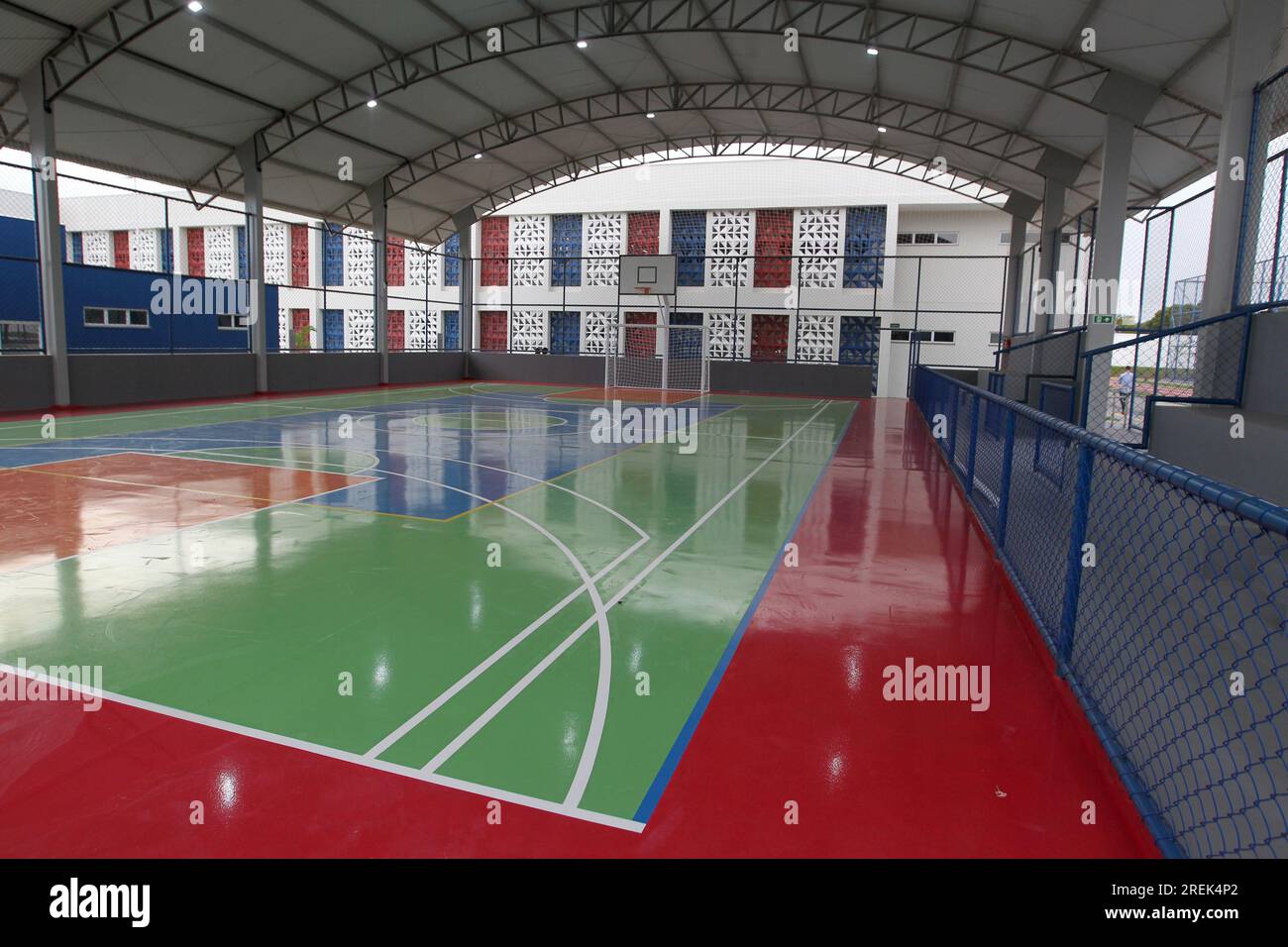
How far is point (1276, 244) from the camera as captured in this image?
10.2 m

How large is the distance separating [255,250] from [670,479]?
18899mm

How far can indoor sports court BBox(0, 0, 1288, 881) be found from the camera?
3.66 meters

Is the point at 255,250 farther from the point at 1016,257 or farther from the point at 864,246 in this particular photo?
the point at 1016,257

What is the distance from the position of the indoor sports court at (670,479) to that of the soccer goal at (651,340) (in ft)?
1.24

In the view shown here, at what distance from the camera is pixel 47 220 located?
18125 mm

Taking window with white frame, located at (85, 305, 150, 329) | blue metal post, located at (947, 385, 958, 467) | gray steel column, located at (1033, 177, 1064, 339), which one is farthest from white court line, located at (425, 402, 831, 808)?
window with white frame, located at (85, 305, 150, 329)

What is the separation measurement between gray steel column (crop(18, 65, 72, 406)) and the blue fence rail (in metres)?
20.1

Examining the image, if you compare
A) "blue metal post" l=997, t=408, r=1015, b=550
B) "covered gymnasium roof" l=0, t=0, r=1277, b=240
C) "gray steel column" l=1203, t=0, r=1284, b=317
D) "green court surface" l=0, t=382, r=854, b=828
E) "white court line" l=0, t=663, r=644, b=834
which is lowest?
"white court line" l=0, t=663, r=644, b=834

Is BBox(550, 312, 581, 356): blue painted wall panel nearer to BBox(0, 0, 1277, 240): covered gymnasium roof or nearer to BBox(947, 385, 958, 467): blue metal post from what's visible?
BBox(0, 0, 1277, 240): covered gymnasium roof

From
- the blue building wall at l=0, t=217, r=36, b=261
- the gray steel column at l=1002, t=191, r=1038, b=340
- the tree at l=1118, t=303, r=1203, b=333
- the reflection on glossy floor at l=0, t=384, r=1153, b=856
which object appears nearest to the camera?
the reflection on glossy floor at l=0, t=384, r=1153, b=856

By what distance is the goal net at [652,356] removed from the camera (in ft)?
113

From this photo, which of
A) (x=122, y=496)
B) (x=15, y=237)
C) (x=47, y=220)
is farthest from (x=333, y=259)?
Result: (x=122, y=496)
